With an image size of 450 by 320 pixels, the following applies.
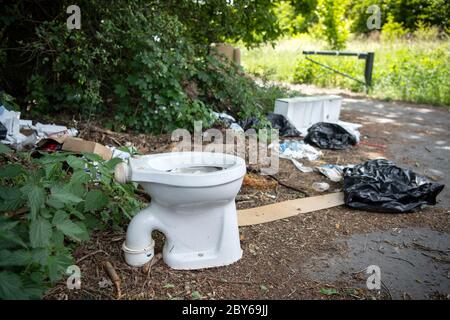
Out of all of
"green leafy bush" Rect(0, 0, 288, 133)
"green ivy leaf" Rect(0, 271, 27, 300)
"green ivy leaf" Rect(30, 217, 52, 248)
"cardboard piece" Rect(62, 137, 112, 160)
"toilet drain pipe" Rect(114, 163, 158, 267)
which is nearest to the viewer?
"green ivy leaf" Rect(0, 271, 27, 300)

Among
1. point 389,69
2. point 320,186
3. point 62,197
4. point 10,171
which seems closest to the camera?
point 62,197

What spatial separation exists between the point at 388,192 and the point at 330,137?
165 cm

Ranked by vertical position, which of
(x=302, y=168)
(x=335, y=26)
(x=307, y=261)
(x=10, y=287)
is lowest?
(x=307, y=261)

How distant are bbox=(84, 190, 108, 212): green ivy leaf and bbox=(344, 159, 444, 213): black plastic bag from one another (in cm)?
174

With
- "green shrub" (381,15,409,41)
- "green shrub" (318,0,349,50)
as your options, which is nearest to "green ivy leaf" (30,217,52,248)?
"green shrub" (318,0,349,50)

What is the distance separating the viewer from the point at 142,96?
152 inches

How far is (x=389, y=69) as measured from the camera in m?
8.35

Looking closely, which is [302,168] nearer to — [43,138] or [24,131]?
[43,138]

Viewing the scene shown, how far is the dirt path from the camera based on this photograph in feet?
5.90

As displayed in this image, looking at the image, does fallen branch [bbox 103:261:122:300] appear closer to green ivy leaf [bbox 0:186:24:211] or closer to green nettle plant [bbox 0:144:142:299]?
green nettle plant [bbox 0:144:142:299]

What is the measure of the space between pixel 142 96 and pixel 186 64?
0.57 meters

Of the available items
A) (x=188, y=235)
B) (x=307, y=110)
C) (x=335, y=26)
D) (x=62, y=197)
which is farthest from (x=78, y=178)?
(x=335, y=26)
